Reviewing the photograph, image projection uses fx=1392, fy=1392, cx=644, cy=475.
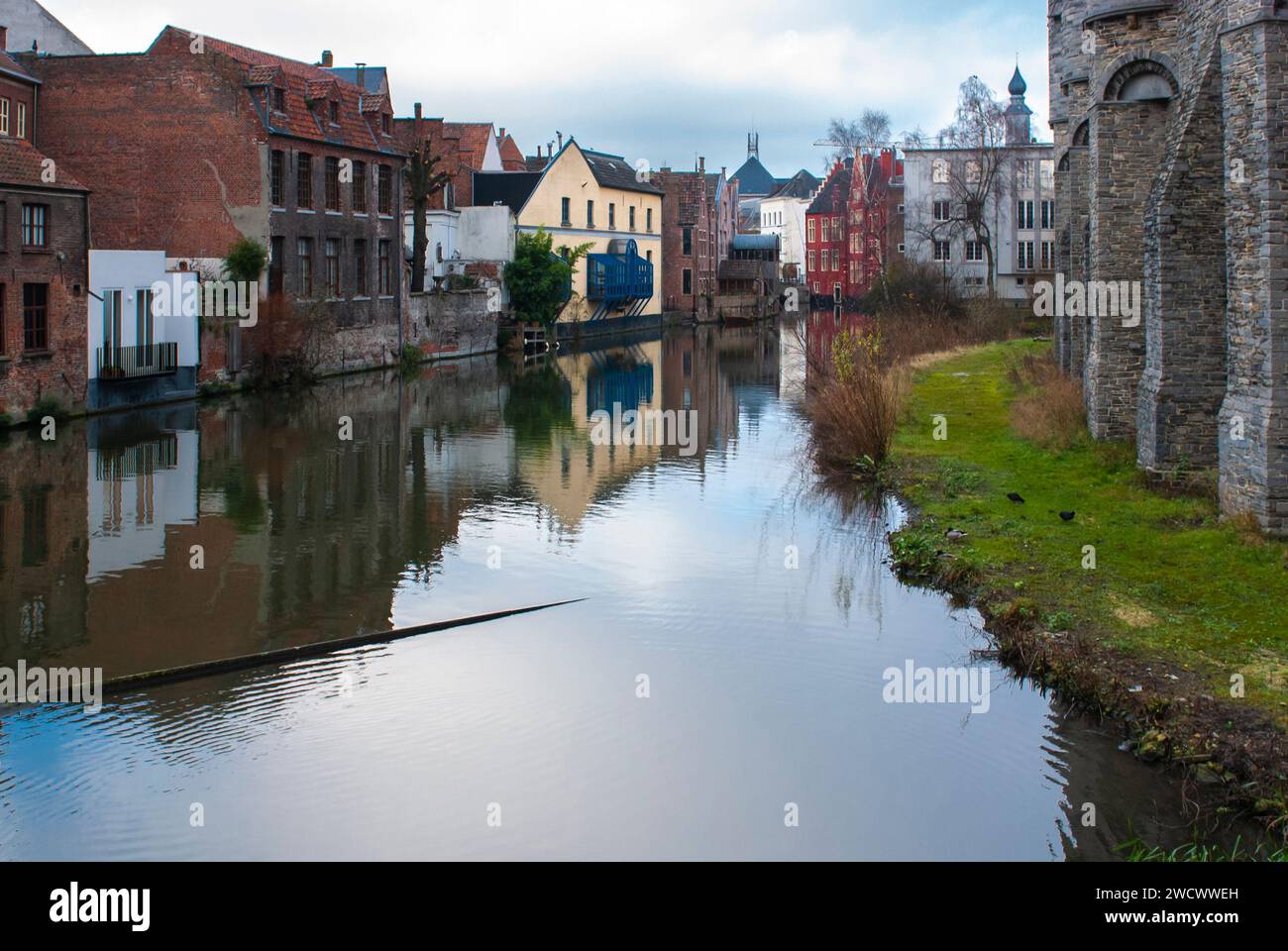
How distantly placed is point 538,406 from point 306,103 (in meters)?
13.4

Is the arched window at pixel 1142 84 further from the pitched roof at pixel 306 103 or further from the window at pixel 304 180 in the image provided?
the window at pixel 304 180

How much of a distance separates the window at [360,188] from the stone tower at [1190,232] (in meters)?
23.3

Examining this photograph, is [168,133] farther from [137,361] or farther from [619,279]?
[619,279]

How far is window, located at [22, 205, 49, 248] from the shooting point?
26.9 m

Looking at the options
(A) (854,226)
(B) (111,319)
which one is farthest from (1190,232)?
(A) (854,226)

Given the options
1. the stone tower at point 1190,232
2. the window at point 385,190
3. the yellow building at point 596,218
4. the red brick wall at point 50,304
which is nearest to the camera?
the stone tower at point 1190,232

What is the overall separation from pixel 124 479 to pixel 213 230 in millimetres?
17121

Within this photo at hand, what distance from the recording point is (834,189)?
95.7 metres

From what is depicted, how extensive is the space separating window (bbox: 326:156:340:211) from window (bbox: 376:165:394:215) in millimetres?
2692

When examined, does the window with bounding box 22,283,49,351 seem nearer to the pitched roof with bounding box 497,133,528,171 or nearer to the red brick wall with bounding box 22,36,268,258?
the red brick wall with bounding box 22,36,268,258

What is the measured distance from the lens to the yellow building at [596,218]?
62.0 m

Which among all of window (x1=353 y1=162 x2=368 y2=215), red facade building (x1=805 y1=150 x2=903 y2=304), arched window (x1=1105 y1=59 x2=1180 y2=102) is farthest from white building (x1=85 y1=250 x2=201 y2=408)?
red facade building (x1=805 y1=150 x2=903 y2=304)

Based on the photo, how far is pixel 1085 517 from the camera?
53.5ft

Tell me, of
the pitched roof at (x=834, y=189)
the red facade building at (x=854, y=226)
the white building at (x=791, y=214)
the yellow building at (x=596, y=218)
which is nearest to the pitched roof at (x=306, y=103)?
the yellow building at (x=596, y=218)
